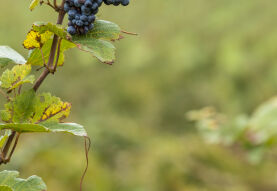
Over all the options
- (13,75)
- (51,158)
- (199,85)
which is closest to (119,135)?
(51,158)

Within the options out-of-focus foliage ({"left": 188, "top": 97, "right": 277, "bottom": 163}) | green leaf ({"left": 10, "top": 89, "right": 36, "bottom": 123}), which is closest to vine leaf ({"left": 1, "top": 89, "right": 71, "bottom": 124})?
green leaf ({"left": 10, "top": 89, "right": 36, "bottom": 123})

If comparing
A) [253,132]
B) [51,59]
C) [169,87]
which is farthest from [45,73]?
[169,87]

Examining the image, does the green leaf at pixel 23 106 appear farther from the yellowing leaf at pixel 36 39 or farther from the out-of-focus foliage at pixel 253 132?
the out-of-focus foliage at pixel 253 132

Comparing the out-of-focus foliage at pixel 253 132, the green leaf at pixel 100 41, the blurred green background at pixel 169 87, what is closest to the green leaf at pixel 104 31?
the green leaf at pixel 100 41

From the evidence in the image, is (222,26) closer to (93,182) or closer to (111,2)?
(93,182)

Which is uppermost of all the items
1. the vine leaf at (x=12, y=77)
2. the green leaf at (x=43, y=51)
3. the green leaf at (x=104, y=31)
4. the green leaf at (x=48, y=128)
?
the green leaf at (x=104, y=31)

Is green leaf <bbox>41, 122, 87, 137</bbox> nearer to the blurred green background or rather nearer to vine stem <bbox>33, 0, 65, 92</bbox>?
vine stem <bbox>33, 0, 65, 92</bbox>
